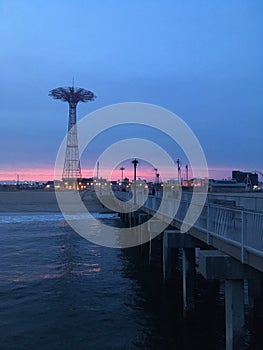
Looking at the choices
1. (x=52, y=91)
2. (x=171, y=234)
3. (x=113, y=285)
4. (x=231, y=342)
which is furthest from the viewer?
(x=52, y=91)

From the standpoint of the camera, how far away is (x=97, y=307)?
13.5 m

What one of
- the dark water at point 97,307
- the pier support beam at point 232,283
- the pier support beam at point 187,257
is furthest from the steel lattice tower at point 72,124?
the pier support beam at point 232,283

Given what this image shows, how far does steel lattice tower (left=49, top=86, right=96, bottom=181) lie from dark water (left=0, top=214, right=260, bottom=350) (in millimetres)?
91198

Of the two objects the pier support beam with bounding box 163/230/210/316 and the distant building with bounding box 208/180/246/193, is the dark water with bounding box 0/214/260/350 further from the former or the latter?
the distant building with bounding box 208/180/246/193

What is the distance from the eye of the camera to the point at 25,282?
1650 centimetres

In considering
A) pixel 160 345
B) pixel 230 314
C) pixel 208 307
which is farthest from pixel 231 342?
pixel 208 307

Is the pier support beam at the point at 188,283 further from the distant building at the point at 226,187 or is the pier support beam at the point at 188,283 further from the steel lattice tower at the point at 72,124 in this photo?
the steel lattice tower at the point at 72,124

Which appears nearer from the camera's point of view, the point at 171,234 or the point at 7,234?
the point at 171,234

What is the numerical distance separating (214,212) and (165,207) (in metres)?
6.77

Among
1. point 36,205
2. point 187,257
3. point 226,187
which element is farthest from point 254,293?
point 36,205

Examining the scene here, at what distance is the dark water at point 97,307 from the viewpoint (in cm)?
1085

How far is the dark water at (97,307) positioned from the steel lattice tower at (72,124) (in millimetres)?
91198

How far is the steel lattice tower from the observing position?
4318 inches

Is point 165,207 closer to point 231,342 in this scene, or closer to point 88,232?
point 231,342
